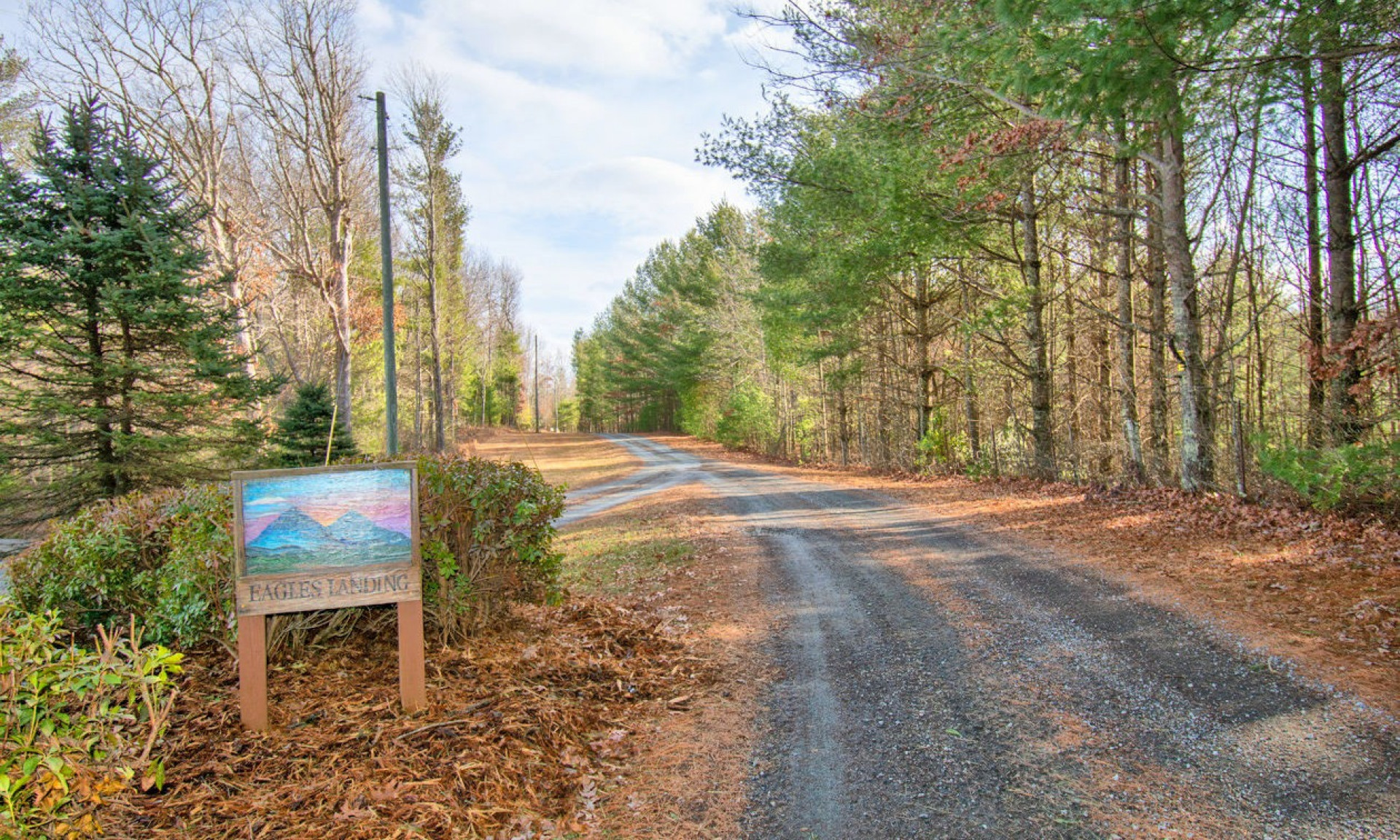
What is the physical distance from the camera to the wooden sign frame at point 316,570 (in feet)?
11.7

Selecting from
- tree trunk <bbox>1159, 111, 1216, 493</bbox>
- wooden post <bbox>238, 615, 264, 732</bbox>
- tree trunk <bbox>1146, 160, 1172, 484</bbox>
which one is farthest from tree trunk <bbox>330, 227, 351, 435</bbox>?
tree trunk <bbox>1146, 160, 1172, 484</bbox>

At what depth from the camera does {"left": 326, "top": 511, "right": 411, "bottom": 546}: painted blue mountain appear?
3764 mm

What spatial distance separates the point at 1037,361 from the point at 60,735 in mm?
15277

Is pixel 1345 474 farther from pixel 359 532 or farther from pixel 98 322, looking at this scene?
pixel 98 322

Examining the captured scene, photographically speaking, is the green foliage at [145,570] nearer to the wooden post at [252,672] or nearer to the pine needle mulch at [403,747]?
the pine needle mulch at [403,747]

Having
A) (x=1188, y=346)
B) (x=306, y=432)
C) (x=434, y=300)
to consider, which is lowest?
(x=306, y=432)

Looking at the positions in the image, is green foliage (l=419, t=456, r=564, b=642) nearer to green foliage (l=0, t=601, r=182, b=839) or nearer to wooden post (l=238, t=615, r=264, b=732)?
wooden post (l=238, t=615, r=264, b=732)

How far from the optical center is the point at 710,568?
8305 mm

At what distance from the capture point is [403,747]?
3.46m

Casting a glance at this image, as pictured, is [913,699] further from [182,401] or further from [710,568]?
[182,401]

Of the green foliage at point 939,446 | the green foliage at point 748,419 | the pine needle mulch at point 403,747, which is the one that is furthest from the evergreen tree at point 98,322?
the green foliage at point 748,419

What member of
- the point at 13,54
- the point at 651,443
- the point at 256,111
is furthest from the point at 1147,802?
the point at 651,443

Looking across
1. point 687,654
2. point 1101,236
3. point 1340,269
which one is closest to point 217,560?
point 687,654

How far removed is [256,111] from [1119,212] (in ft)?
67.2
